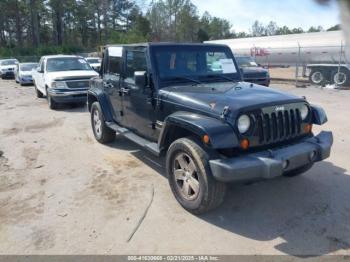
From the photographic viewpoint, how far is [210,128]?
12.4 ft

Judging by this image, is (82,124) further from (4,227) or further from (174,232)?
(174,232)

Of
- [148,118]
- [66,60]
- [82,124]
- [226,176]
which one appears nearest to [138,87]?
[148,118]

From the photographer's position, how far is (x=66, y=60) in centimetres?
1273

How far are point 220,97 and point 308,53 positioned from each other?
767 inches

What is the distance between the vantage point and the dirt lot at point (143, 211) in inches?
141

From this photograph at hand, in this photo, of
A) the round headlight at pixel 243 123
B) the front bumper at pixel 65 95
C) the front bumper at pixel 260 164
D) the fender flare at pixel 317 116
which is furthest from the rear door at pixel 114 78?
the front bumper at pixel 65 95

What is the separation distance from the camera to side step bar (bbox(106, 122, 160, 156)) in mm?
4860

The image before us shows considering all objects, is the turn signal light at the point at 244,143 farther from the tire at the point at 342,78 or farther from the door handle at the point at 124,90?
the tire at the point at 342,78

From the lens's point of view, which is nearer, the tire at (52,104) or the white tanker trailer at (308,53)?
the tire at (52,104)

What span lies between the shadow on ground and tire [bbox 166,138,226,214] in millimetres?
233

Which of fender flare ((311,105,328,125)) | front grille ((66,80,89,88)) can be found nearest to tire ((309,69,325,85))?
front grille ((66,80,89,88))

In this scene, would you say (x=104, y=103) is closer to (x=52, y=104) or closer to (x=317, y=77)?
(x=52, y=104)

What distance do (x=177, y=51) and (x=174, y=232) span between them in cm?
265

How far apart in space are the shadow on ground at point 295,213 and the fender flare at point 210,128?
934mm
